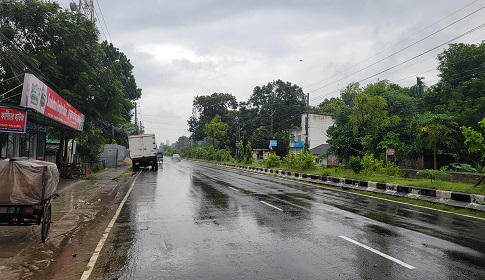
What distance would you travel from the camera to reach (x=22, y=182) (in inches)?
289

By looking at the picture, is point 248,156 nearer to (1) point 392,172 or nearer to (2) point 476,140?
(1) point 392,172

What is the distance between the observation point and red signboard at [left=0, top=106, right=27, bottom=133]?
41.8ft

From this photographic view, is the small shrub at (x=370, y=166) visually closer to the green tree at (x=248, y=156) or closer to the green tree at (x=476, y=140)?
the green tree at (x=476, y=140)

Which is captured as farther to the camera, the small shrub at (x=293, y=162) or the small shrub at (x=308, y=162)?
the small shrub at (x=293, y=162)

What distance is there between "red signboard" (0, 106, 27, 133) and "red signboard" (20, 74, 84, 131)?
2.18ft

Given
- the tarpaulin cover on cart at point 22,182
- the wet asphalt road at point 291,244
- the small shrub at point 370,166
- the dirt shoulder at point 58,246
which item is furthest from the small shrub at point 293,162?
the tarpaulin cover on cart at point 22,182

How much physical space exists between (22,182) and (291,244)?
5.66 m

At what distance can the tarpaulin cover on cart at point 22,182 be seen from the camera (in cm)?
721

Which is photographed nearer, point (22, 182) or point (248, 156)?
point (22, 182)

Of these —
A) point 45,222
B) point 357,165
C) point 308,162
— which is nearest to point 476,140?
point 357,165

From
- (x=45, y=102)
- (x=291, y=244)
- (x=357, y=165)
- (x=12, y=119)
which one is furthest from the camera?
(x=357, y=165)

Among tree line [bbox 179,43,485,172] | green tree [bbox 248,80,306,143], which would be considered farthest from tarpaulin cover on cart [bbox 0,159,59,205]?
green tree [bbox 248,80,306,143]

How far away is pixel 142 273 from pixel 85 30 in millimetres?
22202

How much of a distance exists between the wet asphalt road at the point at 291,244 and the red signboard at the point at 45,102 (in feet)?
17.3
